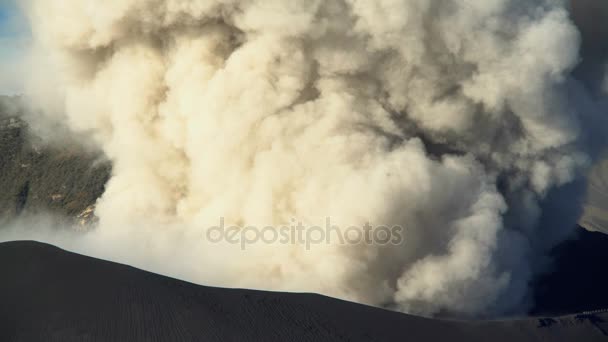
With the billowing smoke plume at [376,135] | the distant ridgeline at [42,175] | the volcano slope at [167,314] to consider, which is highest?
the distant ridgeline at [42,175]

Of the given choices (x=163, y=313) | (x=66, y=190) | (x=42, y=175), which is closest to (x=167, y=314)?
(x=163, y=313)

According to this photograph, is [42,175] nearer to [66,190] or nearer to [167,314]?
[66,190]

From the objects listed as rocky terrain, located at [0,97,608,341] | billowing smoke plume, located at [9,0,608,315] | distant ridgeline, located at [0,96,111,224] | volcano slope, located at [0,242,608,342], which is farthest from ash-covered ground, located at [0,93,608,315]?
volcano slope, located at [0,242,608,342]

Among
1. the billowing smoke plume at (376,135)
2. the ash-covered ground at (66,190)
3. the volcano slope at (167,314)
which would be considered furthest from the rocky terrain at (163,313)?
the ash-covered ground at (66,190)

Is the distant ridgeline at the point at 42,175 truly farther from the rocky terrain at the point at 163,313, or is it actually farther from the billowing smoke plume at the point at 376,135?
the rocky terrain at the point at 163,313

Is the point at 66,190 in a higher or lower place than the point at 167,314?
higher

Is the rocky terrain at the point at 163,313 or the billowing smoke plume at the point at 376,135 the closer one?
the rocky terrain at the point at 163,313

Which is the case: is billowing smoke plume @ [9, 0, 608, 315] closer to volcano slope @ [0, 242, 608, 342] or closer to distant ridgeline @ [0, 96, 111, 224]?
volcano slope @ [0, 242, 608, 342]
